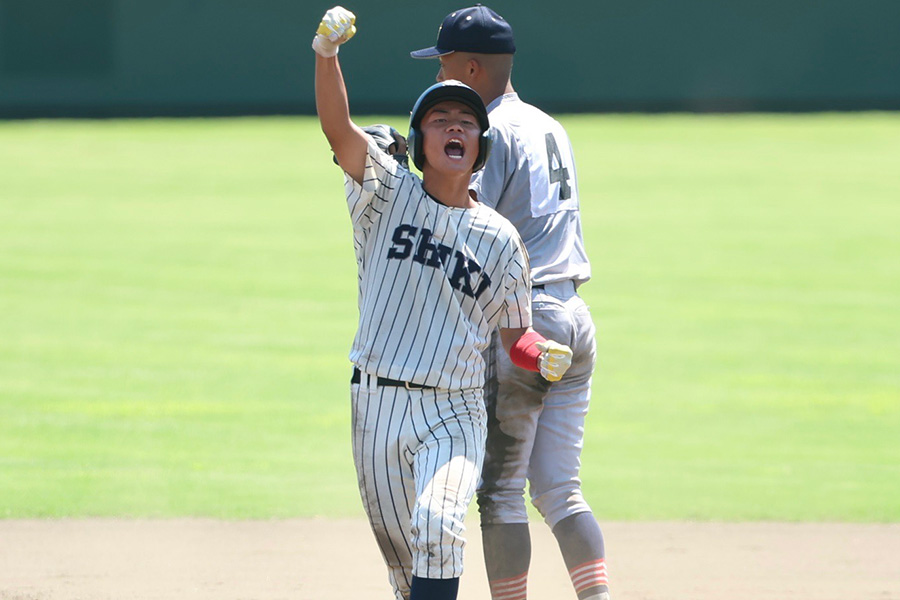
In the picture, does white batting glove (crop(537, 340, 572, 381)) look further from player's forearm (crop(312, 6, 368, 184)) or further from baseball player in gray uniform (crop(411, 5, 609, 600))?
player's forearm (crop(312, 6, 368, 184))

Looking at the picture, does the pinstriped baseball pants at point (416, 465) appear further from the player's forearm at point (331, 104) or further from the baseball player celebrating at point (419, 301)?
the player's forearm at point (331, 104)

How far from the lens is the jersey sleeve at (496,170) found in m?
4.21

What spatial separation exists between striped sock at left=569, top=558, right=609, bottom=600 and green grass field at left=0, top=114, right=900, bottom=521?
6.16ft

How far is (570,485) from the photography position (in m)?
4.28

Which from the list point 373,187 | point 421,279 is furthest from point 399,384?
point 373,187

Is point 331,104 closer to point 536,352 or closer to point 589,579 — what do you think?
point 536,352

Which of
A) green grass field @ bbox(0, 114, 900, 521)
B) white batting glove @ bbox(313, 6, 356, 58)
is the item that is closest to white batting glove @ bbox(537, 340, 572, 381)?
white batting glove @ bbox(313, 6, 356, 58)

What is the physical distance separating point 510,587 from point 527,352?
0.83 m

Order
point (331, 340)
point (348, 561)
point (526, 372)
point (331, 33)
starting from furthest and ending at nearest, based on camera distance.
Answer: point (331, 340), point (348, 561), point (526, 372), point (331, 33)

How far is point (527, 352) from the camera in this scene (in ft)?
12.6

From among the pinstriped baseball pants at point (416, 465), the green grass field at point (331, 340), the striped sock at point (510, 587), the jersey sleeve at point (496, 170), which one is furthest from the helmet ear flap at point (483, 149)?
the green grass field at point (331, 340)

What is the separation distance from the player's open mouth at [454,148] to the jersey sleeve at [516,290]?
10.8 inches

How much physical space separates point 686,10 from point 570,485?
28996mm

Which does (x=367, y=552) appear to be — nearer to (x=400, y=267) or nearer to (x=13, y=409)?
(x=400, y=267)
